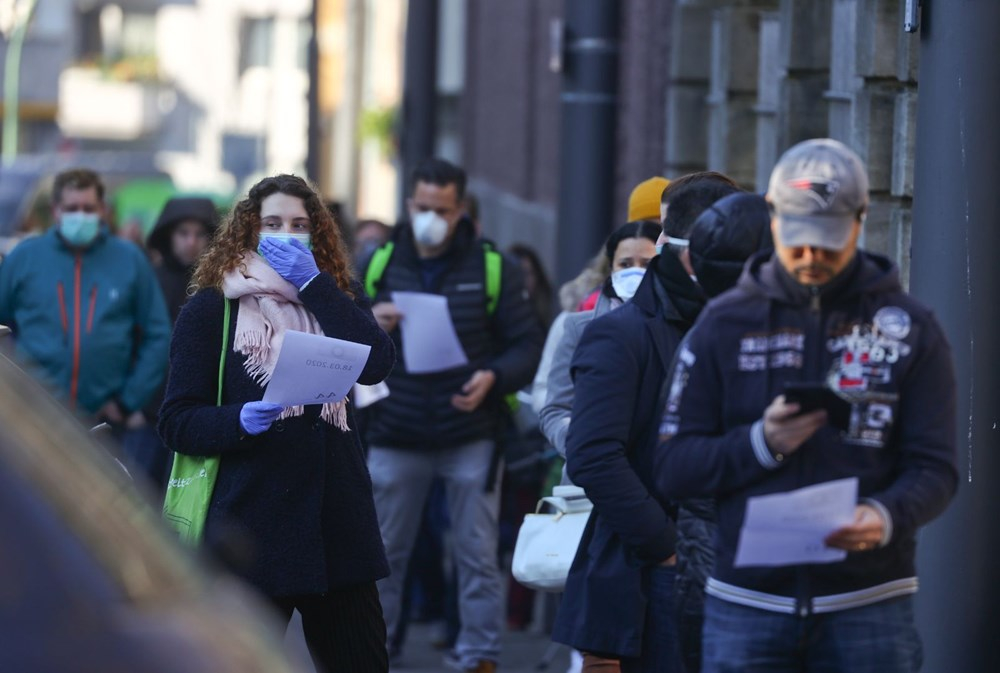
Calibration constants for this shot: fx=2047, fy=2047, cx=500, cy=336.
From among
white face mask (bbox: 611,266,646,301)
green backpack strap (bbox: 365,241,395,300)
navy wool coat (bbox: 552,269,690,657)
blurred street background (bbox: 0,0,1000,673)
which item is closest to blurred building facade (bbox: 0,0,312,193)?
blurred street background (bbox: 0,0,1000,673)

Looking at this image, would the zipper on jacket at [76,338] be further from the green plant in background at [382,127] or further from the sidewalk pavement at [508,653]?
the green plant in background at [382,127]

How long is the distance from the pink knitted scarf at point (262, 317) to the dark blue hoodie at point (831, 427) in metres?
1.62

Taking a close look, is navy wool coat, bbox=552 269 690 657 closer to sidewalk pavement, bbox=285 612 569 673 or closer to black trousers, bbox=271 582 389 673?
black trousers, bbox=271 582 389 673

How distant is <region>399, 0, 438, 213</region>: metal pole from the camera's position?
49.0 feet

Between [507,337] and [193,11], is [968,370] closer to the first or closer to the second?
[507,337]

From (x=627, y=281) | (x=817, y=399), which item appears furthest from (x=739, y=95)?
(x=817, y=399)

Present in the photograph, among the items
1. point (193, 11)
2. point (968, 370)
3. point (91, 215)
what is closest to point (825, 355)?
point (968, 370)

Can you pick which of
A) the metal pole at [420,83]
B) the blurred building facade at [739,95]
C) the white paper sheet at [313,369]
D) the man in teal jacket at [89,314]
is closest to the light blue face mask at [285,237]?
the white paper sheet at [313,369]

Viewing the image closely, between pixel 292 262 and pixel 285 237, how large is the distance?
11 centimetres

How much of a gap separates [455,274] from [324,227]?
2434 millimetres

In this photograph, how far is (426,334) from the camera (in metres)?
7.79

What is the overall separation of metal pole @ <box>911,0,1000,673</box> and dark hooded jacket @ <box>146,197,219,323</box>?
208 inches

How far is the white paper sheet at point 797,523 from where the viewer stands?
3.77m

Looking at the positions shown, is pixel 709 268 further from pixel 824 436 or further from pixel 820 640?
pixel 820 640
